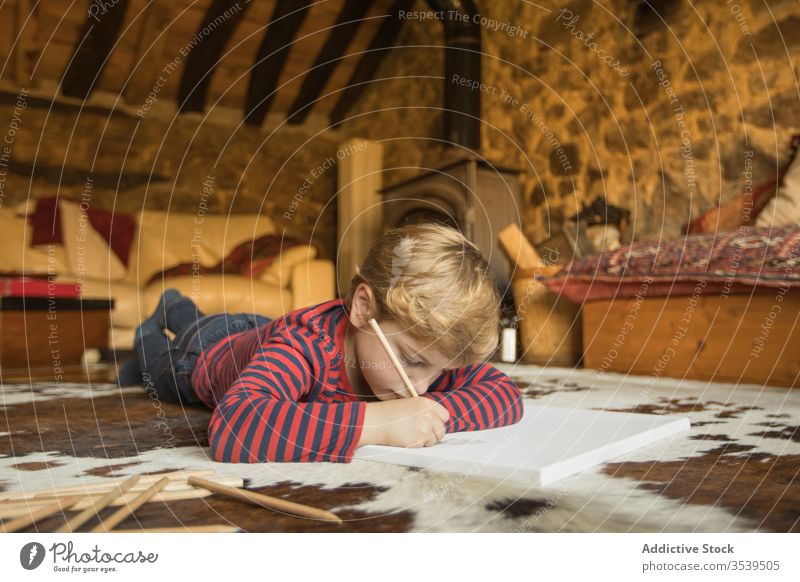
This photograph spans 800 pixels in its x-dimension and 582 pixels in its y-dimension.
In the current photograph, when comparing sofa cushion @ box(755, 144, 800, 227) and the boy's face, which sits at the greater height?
sofa cushion @ box(755, 144, 800, 227)

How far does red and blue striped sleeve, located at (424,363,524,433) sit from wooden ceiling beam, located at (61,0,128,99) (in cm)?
279

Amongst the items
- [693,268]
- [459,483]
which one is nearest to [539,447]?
[459,483]

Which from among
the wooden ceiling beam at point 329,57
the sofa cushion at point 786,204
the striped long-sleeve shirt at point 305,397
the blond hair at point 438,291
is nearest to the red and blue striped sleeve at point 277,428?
the striped long-sleeve shirt at point 305,397

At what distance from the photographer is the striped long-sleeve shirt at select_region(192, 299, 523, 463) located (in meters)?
0.49

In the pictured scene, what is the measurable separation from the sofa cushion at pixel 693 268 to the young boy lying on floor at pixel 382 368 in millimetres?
702

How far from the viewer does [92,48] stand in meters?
2.87

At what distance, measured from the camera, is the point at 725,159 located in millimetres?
1817

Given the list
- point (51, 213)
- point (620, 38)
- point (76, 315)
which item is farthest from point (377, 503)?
point (51, 213)

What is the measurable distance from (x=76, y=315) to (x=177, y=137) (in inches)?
64.2

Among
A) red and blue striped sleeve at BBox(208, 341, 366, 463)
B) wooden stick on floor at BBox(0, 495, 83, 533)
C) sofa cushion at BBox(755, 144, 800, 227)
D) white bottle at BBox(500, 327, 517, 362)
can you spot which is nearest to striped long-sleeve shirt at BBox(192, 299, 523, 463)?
red and blue striped sleeve at BBox(208, 341, 366, 463)

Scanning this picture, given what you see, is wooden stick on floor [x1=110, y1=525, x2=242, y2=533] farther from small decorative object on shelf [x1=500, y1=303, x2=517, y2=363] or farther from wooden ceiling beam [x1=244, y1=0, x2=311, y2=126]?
wooden ceiling beam [x1=244, y1=0, x2=311, y2=126]
